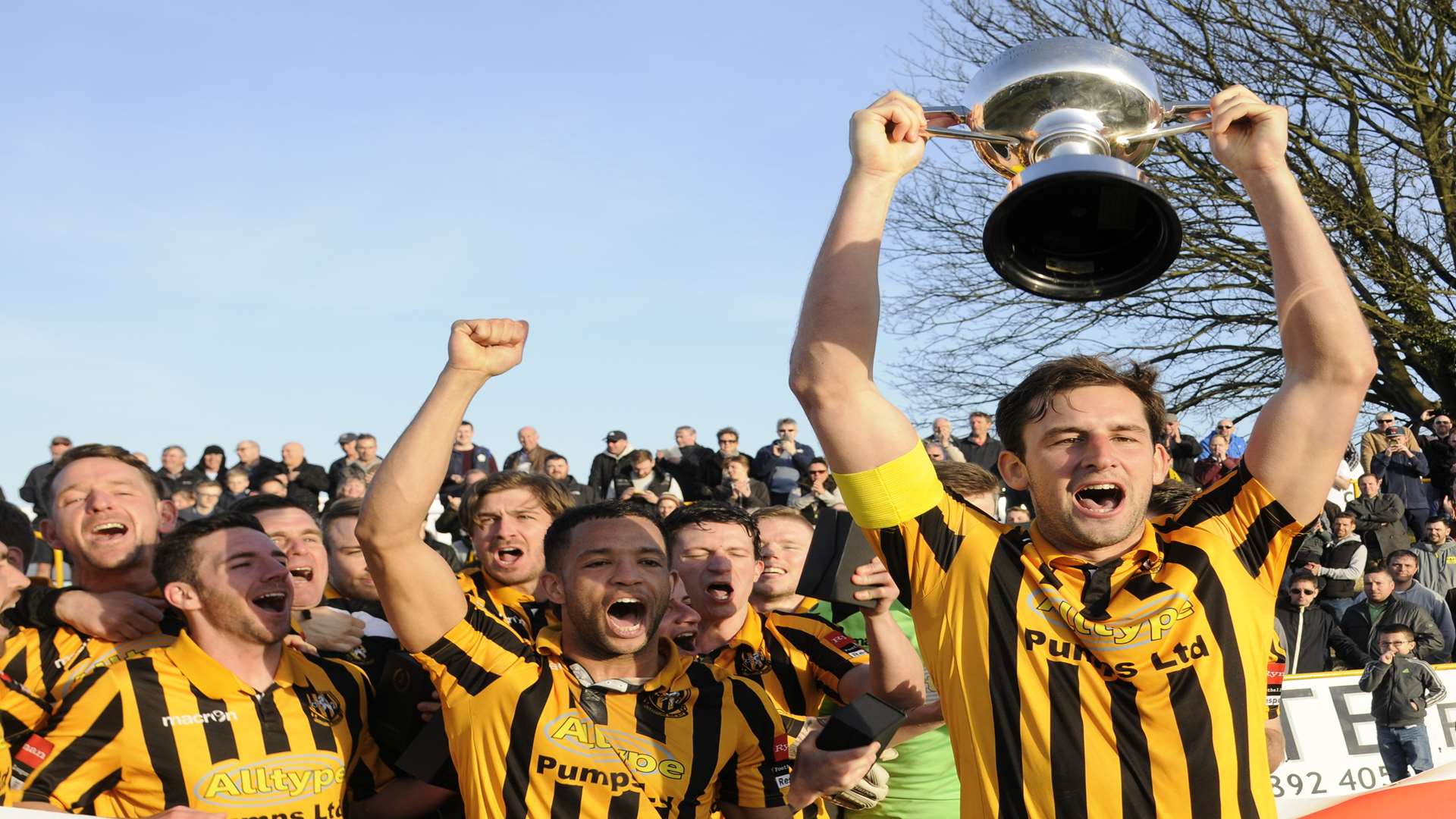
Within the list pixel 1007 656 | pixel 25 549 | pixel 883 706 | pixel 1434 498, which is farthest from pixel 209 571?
pixel 1434 498

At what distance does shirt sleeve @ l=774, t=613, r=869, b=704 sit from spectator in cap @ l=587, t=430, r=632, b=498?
415 inches

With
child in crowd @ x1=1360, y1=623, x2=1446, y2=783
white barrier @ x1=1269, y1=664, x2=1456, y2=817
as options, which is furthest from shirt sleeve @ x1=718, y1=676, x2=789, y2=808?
child in crowd @ x1=1360, y1=623, x2=1446, y2=783

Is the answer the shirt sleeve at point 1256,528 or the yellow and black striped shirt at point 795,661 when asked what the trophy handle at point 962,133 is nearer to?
the shirt sleeve at point 1256,528

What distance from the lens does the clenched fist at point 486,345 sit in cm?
333

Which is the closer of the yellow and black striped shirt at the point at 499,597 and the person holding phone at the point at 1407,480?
the yellow and black striped shirt at the point at 499,597

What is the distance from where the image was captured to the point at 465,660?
11.3ft

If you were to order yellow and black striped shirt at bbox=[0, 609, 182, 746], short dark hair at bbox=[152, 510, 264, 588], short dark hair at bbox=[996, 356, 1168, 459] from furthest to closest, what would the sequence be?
short dark hair at bbox=[152, 510, 264, 588] < yellow and black striped shirt at bbox=[0, 609, 182, 746] < short dark hair at bbox=[996, 356, 1168, 459]

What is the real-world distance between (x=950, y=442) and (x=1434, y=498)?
607 centimetres

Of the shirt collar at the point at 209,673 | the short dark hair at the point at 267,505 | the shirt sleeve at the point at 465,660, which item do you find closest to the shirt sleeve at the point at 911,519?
the shirt sleeve at the point at 465,660

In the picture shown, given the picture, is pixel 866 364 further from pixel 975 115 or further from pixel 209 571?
pixel 209 571

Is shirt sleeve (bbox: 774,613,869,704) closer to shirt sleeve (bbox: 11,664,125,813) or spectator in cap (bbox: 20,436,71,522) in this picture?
shirt sleeve (bbox: 11,664,125,813)

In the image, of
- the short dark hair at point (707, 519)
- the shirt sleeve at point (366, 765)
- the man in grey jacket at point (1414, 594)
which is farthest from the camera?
the man in grey jacket at point (1414, 594)

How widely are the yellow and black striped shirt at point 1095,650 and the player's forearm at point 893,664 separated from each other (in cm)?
68

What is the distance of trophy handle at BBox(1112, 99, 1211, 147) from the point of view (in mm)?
2746
